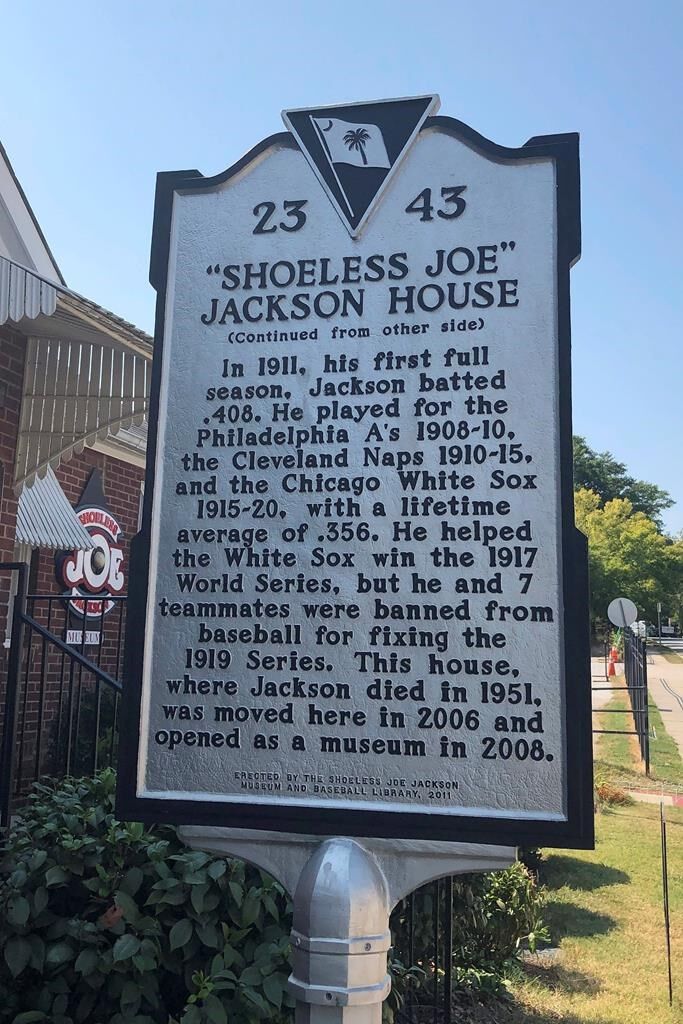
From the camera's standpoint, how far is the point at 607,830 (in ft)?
31.9

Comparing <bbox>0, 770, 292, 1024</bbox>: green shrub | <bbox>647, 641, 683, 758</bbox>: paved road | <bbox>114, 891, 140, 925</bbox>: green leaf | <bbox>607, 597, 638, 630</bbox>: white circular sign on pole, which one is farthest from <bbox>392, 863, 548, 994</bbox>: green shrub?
<bbox>607, 597, 638, 630</bbox>: white circular sign on pole

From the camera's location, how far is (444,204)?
2553 millimetres

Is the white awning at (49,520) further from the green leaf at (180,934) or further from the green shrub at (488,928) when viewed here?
the green leaf at (180,934)

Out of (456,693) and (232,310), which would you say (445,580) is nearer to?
(456,693)

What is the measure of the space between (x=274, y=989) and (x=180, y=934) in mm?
401

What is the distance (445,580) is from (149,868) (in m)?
1.89

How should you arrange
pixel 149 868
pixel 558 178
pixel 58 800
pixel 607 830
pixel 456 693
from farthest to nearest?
pixel 607 830 < pixel 58 800 < pixel 149 868 < pixel 558 178 < pixel 456 693

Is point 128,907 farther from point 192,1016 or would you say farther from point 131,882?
point 192,1016

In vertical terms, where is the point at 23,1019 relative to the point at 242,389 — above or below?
below

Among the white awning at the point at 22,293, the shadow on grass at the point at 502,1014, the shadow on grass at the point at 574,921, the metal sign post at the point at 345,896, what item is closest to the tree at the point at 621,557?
Answer: the shadow on grass at the point at 574,921

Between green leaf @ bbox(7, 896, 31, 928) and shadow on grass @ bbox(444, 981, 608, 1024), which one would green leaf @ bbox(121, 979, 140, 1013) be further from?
shadow on grass @ bbox(444, 981, 608, 1024)

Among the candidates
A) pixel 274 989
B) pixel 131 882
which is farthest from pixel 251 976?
pixel 131 882

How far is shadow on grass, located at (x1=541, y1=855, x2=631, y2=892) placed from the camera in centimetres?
775

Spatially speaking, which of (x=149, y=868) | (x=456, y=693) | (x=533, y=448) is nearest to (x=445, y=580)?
(x=456, y=693)
